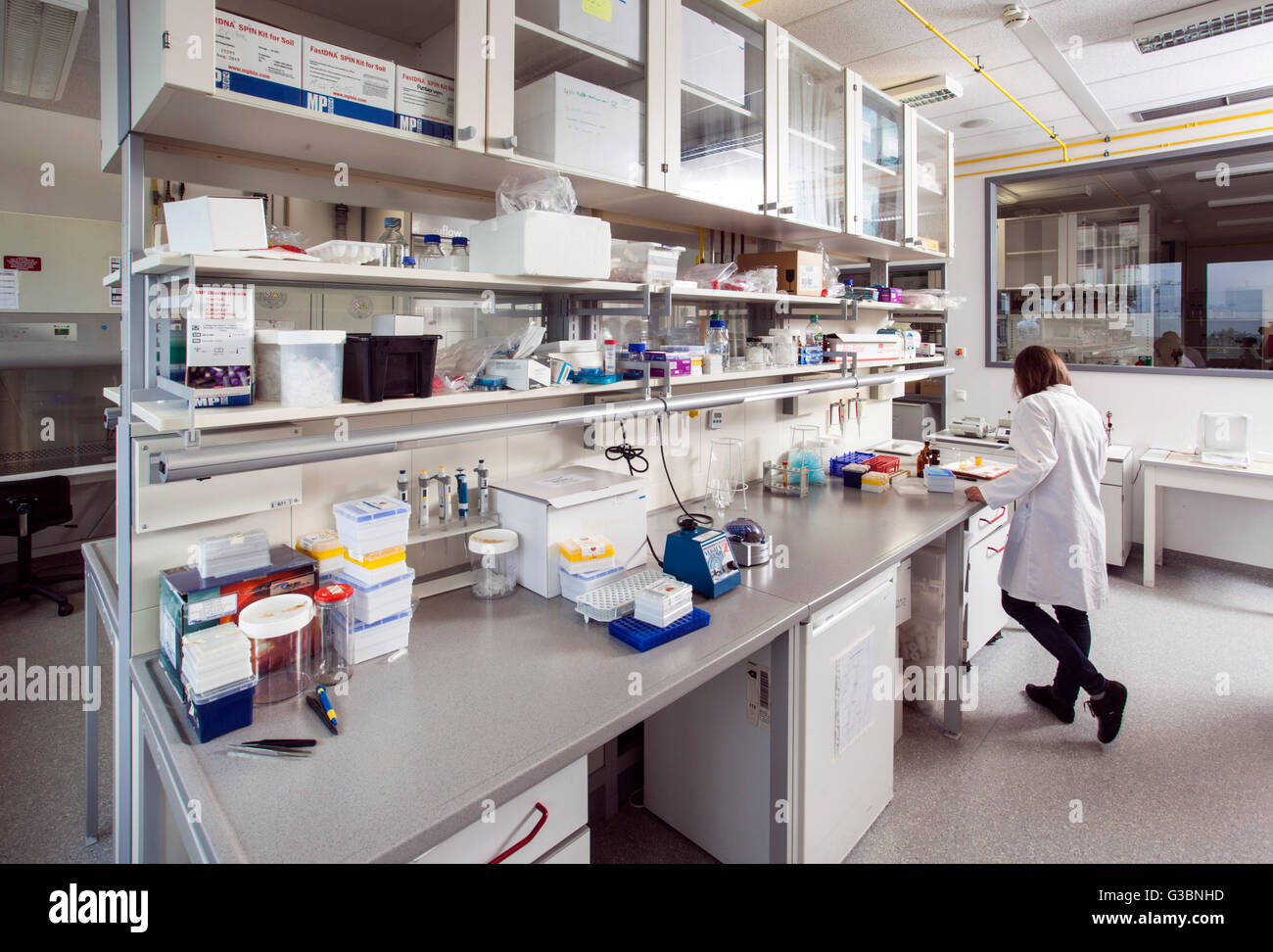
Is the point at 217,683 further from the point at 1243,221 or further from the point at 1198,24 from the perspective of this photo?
the point at 1243,221

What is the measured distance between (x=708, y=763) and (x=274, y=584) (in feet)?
4.05

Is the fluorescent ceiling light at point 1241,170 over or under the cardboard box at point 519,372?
over

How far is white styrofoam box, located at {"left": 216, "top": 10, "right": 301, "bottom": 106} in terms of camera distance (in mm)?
1218

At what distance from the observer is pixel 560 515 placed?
1767 mm

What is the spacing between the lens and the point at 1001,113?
4.34m

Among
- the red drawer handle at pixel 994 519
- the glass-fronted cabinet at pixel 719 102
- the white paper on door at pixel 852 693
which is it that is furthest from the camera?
the red drawer handle at pixel 994 519

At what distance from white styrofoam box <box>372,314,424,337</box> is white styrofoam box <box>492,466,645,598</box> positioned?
49cm

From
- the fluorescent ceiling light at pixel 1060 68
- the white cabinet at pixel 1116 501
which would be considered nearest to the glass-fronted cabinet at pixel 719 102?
the fluorescent ceiling light at pixel 1060 68

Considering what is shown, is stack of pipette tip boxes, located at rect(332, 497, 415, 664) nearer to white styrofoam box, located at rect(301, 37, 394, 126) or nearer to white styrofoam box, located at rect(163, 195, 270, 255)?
white styrofoam box, located at rect(163, 195, 270, 255)

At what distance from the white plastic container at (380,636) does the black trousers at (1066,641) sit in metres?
2.33

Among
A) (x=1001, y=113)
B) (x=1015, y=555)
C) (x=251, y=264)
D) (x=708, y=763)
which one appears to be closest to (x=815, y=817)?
(x=708, y=763)

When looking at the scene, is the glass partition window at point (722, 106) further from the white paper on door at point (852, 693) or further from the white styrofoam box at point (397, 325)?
the white paper on door at point (852, 693)

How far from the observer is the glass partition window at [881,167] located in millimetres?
2930

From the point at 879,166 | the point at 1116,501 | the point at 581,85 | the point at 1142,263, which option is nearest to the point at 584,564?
the point at 581,85
